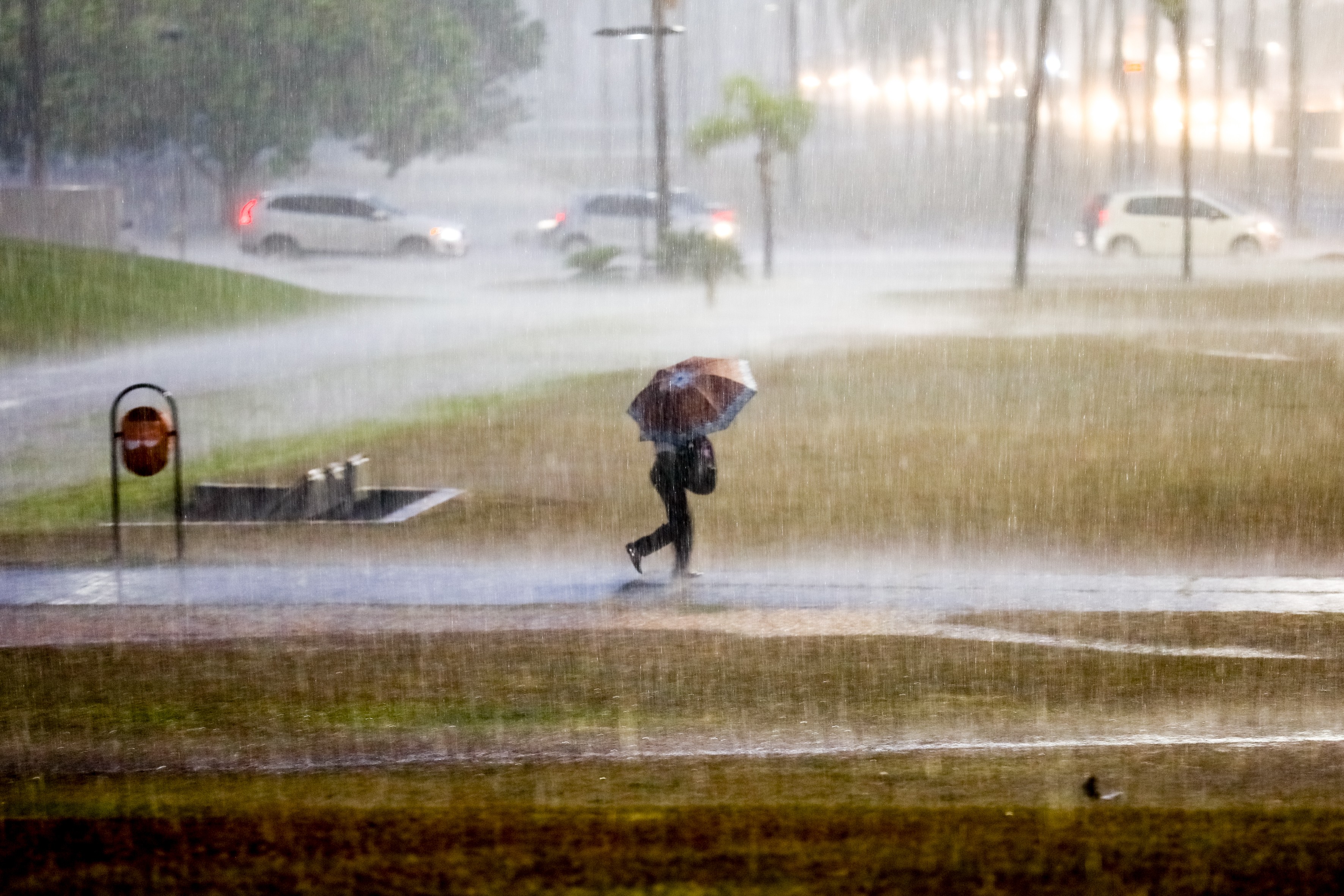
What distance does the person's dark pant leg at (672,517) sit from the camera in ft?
35.4

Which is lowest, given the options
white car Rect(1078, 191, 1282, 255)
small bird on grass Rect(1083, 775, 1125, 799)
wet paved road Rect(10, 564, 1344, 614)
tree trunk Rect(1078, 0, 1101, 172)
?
small bird on grass Rect(1083, 775, 1125, 799)

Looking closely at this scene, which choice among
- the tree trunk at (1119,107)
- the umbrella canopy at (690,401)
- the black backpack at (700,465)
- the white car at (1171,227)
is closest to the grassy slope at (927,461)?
the black backpack at (700,465)

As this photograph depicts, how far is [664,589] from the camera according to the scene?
10.6 meters


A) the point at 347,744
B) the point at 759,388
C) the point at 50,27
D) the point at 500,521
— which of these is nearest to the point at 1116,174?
the point at 50,27

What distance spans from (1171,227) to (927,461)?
29.1 meters

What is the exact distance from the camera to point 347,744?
24.0 ft

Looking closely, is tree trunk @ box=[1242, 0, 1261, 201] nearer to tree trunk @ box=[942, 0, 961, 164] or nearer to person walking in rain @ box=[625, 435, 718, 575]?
tree trunk @ box=[942, 0, 961, 164]

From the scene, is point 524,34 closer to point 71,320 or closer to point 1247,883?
point 71,320

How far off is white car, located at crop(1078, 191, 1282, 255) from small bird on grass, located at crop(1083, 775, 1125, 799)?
3795 cm

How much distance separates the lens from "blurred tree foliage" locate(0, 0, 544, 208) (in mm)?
54844

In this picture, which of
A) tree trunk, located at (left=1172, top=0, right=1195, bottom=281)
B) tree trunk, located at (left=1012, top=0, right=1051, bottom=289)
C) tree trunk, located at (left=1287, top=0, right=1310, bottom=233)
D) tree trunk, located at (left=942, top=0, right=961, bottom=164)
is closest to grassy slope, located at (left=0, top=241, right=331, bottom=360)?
tree trunk, located at (left=1012, top=0, right=1051, bottom=289)

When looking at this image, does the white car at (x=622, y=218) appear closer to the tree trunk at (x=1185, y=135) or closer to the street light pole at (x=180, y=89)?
the tree trunk at (x=1185, y=135)

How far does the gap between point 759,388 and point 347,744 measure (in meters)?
13.8

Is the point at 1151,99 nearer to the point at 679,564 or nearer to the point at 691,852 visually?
the point at 679,564
